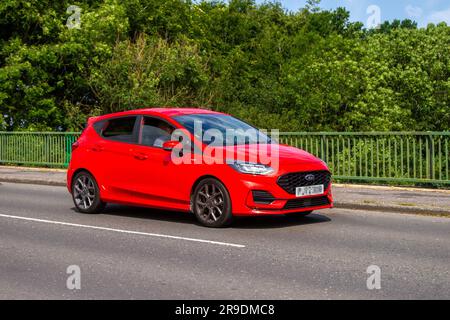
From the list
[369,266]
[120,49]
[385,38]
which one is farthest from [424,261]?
[385,38]

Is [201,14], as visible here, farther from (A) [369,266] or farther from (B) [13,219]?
(A) [369,266]

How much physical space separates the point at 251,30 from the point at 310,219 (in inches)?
2343

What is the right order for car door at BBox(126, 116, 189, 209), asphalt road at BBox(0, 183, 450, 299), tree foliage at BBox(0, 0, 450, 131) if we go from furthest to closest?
tree foliage at BBox(0, 0, 450, 131) < car door at BBox(126, 116, 189, 209) < asphalt road at BBox(0, 183, 450, 299)

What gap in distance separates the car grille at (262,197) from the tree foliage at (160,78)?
14.4 m

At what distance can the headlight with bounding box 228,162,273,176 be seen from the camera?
973cm

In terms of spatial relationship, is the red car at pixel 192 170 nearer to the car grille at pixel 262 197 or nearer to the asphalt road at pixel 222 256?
the car grille at pixel 262 197

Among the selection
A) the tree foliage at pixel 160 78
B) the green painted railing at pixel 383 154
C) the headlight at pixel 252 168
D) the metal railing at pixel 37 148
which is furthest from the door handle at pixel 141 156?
the tree foliage at pixel 160 78

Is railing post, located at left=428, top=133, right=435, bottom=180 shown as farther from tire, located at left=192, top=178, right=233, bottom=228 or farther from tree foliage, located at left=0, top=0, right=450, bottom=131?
tree foliage, located at left=0, top=0, right=450, bottom=131

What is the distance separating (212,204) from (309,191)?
1375mm

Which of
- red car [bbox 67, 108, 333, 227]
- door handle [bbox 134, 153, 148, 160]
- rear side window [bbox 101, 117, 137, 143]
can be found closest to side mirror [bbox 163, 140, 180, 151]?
red car [bbox 67, 108, 333, 227]

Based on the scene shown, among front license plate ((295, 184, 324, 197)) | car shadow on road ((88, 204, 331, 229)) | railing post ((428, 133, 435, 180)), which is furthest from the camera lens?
railing post ((428, 133, 435, 180))

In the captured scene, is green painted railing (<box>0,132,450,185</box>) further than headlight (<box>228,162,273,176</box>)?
Yes

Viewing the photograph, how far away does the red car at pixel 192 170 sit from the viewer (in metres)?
9.79
